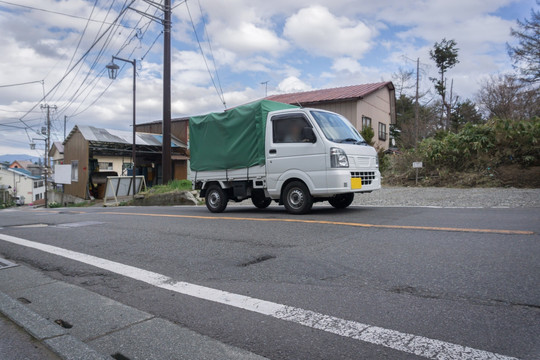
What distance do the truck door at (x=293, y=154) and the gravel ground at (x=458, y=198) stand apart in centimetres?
359

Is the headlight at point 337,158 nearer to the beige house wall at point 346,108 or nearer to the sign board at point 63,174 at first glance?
the beige house wall at point 346,108

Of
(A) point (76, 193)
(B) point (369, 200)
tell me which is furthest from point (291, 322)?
(A) point (76, 193)

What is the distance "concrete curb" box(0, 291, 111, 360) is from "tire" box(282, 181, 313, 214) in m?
5.45

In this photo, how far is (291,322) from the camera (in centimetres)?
296

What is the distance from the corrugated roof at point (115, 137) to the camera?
92.3 ft

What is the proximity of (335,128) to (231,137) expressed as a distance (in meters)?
2.66

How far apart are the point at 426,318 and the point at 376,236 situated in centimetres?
272

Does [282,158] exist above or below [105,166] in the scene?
below

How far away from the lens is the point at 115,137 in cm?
2939

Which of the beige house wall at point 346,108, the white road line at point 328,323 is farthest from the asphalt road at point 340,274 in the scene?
the beige house wall at point 346,108

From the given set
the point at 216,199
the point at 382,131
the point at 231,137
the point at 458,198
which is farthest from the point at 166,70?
the point at 382,131

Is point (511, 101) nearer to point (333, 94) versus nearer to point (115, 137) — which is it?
point (333, 94)

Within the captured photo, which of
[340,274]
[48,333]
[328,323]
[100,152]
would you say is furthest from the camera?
[100,152]

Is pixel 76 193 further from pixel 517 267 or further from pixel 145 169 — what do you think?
pixel 517 267
